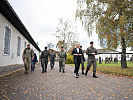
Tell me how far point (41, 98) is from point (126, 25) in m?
10.3

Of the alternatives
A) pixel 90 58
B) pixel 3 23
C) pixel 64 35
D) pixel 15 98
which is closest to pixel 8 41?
pixel 3 23

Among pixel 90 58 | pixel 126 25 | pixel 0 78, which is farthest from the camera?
pixel 126 25

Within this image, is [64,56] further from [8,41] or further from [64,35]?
[64,35]

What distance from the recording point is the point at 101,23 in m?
14.6

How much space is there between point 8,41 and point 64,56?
450cm

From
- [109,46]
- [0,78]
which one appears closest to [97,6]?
[109,46]

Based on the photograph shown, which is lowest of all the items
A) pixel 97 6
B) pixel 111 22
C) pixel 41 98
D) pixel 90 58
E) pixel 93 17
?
pixel 41 98

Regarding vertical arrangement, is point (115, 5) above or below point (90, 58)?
above

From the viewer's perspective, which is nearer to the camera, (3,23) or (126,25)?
(3,23)

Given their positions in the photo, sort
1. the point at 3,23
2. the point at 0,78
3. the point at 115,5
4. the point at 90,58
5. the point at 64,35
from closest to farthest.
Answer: the point at 0,78 → the point at 90,58 → the point at 3,23 → the point at 115,5 → the point at 64,35

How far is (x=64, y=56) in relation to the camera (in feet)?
35.9

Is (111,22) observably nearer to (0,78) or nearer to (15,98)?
(0,78)

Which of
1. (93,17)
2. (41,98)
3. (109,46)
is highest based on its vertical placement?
(93,17)

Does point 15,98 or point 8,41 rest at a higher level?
point 8,41
